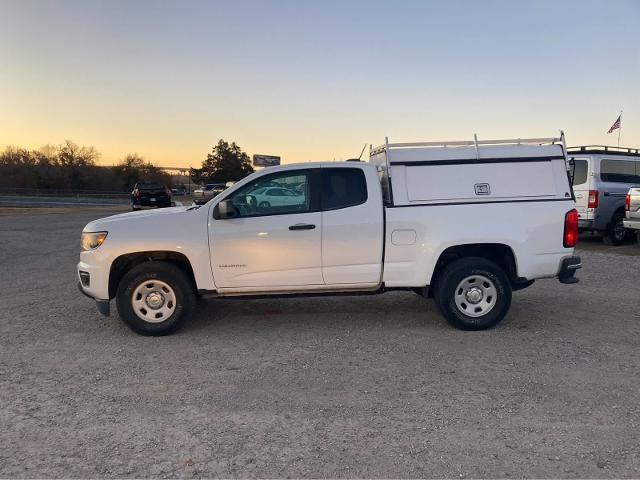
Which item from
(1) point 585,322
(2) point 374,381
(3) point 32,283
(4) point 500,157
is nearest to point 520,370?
(2) point 374,381

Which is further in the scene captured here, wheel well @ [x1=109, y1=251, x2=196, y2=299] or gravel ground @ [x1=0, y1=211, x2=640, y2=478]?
wheel well @ [x1=109, y1=251, x2=196, y2=299]

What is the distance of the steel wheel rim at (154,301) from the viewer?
17.7 feet

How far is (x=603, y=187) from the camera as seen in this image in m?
12.2

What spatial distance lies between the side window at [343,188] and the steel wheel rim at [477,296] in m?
1.53

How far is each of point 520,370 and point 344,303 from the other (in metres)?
2.86

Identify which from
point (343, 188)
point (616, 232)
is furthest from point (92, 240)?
point (616, 232)

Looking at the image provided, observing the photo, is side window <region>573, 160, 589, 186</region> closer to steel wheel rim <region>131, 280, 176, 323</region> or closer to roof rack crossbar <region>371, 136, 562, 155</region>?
roof rack crossbar <region>371, 136, 562, 155</region>

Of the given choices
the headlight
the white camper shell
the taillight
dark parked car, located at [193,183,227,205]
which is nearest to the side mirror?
the headlight

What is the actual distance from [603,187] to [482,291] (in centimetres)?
864

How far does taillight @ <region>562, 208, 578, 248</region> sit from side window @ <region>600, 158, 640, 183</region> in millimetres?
8072

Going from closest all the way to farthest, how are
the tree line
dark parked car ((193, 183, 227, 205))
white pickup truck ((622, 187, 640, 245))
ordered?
white pickup truck ((622, 187, 640, 245)) < dark parked car ((193, 183, 227, 205)) < the tree line

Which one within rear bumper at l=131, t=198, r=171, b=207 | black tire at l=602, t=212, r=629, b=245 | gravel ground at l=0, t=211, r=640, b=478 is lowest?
gravel ground at l=0, t=211, r=640, b=478

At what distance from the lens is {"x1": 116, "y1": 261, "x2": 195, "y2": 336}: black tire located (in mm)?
5348

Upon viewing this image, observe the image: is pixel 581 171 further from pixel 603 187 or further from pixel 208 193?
pixel 208 193
